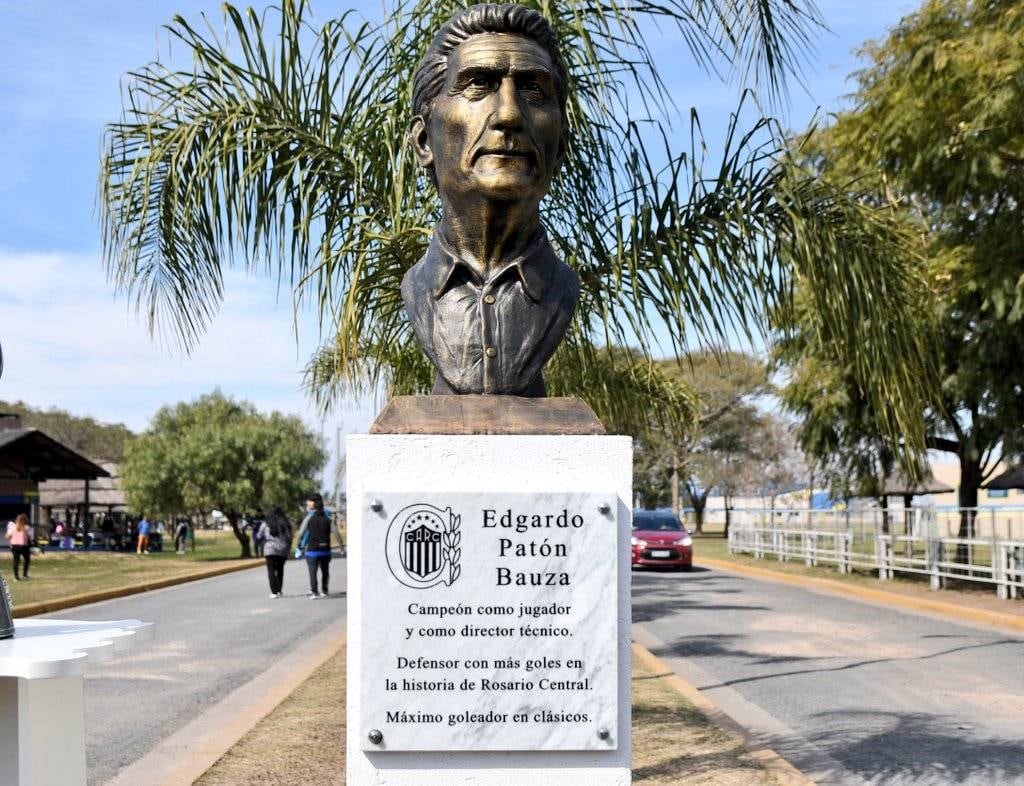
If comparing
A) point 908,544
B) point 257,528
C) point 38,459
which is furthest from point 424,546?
point 38,459

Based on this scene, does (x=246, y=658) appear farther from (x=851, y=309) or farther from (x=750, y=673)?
(x=851, y=309)

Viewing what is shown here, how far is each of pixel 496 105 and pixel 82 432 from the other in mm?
72101

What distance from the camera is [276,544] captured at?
715 inches

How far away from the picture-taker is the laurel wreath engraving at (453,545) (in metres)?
3.38

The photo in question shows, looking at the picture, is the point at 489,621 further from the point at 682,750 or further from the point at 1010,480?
the point at 1010,480

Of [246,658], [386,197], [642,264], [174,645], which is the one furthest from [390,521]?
[174,645]

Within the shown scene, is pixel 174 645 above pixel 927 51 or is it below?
below

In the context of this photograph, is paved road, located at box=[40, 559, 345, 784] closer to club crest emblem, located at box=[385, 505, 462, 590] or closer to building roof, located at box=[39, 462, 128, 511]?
club crest emblem, located at box=[385, 505, 462, 590]

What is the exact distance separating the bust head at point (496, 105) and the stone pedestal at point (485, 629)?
92 cm

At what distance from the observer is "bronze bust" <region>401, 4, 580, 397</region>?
3.67 meters

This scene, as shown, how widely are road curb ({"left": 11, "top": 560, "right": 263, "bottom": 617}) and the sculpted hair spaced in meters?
8.94

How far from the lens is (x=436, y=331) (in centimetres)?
386

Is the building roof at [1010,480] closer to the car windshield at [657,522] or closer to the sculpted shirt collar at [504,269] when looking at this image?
the car windshield at [657,522]

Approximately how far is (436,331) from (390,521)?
0.75 meters
